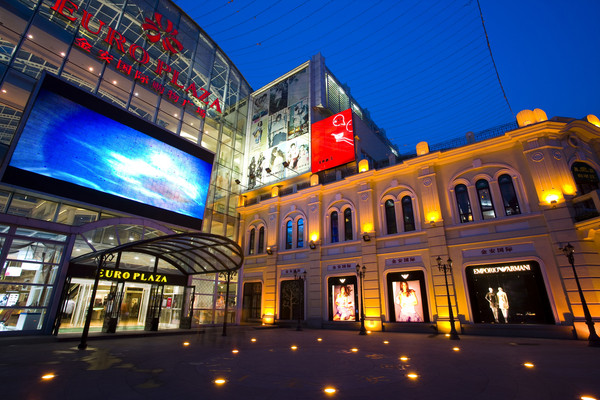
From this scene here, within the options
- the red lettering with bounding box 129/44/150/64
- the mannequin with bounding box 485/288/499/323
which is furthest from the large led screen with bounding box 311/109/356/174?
the red lettering with bounding box 129/44/150/64

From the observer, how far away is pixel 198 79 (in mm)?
27797

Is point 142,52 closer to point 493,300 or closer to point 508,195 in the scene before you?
point 508,195

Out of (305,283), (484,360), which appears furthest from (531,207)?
(305,283)

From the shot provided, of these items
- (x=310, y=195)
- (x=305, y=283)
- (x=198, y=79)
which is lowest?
(x=305, y=283)

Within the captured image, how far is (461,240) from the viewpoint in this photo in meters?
17.3

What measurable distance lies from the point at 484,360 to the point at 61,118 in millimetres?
22952

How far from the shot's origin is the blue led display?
50.4 ft

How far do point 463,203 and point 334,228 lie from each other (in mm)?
9457

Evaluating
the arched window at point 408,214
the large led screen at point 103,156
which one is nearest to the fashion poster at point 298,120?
the large led screen at point 103,156

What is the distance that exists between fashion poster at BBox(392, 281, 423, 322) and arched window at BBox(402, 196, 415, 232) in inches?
146

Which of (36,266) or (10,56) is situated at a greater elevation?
(10,56)

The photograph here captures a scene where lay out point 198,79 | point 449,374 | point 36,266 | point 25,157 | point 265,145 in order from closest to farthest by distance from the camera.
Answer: point 449,374
point 36,266
point 25,157
point 198,79
point 265,145

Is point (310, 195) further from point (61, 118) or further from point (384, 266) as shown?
point (61, 118)

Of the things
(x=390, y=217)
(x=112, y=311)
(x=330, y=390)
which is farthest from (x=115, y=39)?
(x=330, y=390)
